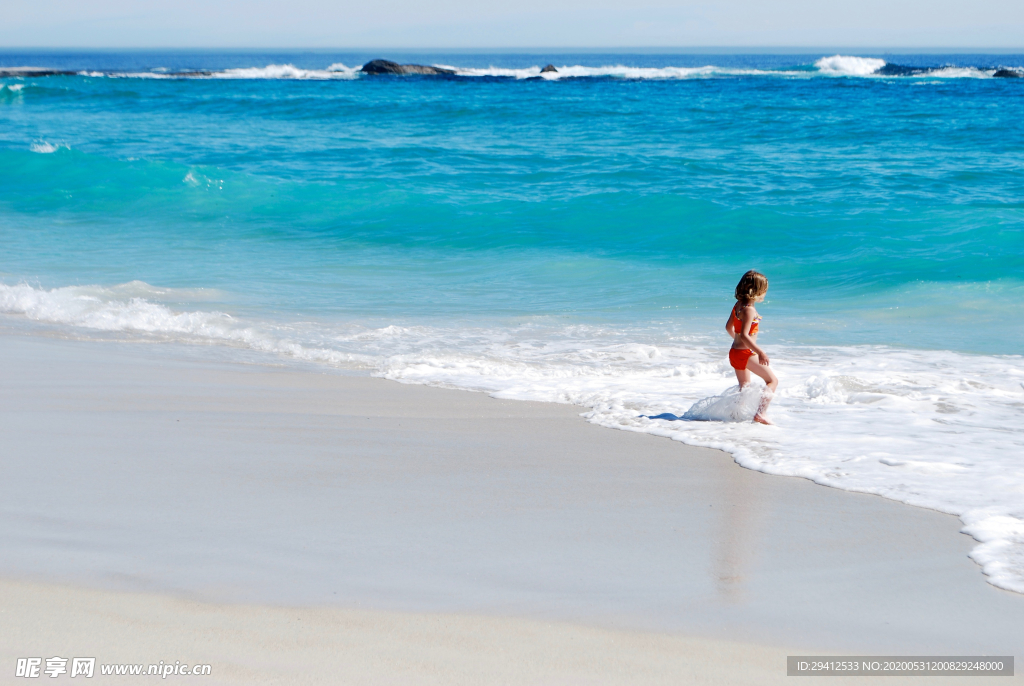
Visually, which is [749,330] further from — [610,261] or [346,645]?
[610,261]

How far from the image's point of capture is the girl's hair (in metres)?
5.01

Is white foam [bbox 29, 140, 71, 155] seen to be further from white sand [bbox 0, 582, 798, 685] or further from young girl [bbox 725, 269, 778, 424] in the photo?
white sand [bbox 0, 582, 798, 685]

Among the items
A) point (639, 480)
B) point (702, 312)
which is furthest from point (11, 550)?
point (702, 312)

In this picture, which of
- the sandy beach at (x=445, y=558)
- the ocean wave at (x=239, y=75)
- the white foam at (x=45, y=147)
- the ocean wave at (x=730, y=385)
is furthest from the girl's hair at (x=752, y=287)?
the ocean wave at (x=239, y=75)

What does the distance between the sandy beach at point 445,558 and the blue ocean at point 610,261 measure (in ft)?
1.75

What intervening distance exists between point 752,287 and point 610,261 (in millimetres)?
6915

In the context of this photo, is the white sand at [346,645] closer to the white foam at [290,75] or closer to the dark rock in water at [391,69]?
the white foam at [290,75]

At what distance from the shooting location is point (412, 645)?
2553mm

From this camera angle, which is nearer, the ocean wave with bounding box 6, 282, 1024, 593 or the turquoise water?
the ocean wave with bounding box 6, 282, 1024, 593

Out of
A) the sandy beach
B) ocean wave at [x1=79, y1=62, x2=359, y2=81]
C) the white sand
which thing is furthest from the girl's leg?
ocean wave at [x1=79, y1=62, x2=359, y2=81]

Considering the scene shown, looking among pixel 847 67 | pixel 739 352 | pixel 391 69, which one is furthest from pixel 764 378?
pixel 847 67

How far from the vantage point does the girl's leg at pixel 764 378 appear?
5086 mm

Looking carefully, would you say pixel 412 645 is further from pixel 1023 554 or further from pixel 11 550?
pixel 1023 554

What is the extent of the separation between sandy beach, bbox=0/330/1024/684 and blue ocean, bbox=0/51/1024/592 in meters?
0.53
